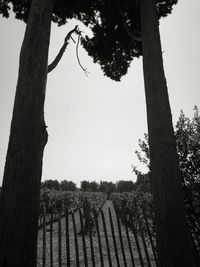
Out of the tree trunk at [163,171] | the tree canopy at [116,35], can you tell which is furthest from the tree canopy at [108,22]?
the tree trunk at [163,171]

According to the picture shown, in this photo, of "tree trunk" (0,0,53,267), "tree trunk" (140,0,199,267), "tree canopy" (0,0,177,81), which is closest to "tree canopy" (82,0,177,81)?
"tree canopy" (0,0,177,81)

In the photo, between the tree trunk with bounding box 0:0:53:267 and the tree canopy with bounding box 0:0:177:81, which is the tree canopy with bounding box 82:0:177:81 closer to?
the tree canopy with bounding box 0:0:177:81

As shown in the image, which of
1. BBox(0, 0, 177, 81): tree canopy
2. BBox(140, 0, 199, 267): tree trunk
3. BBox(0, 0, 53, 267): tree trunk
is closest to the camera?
BBox(0, 0, 53, 267): tree trunk

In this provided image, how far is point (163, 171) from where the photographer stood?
434cm

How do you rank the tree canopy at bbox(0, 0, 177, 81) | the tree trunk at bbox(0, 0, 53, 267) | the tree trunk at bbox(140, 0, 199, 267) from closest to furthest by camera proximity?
the tree trunk at bbox(0, 0, 53, 267)
the tree trunk at bbox(140, 0, 199, 267)
the tree canopy at bbox(0, 0, 177, 81)

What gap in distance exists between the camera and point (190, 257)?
12.7 feet

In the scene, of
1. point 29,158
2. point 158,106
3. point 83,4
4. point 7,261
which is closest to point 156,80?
point 158,106

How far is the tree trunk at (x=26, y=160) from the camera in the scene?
117 inches

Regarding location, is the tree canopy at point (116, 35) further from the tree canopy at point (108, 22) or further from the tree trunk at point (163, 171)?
the tree trunk at point (163, 171)

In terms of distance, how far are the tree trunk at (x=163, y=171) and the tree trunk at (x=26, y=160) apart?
212 cm

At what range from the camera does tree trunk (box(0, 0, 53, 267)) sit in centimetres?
297

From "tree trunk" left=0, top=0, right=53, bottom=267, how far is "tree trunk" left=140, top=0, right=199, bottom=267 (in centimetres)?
212

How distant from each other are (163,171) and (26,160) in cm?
242

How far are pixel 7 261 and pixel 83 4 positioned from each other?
22.4ft
